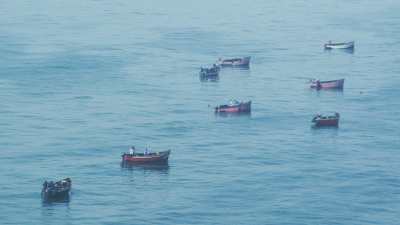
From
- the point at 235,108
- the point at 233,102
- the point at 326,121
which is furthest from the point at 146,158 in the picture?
the point at 233,102

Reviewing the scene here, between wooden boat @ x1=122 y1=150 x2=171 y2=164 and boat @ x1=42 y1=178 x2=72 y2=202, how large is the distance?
1319cm

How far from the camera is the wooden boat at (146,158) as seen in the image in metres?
150

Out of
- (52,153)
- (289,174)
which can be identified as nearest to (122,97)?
(52,153)

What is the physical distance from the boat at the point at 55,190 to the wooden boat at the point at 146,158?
13190 millimetres

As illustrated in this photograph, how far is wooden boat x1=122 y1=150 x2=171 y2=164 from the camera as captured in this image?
150 meters

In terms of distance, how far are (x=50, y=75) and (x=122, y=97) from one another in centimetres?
1766

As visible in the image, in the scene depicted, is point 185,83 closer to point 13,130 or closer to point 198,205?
point 13,130

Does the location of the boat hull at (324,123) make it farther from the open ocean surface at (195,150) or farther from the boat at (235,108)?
the boat at (235,108)

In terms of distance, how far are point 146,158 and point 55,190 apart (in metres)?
16.8

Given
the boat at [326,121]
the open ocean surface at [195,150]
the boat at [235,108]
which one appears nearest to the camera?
the open ocean surface at [195,150]

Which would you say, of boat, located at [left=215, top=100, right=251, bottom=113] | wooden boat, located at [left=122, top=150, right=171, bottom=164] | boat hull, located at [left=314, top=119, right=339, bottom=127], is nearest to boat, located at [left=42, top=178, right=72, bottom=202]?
wooden boat, located at [left=122, top=150, right=171, bottom=164]

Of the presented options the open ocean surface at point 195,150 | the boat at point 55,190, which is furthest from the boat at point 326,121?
the boat at point 55,190

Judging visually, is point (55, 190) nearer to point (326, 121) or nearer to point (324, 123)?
point (324, 123)

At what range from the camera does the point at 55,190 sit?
137 m
